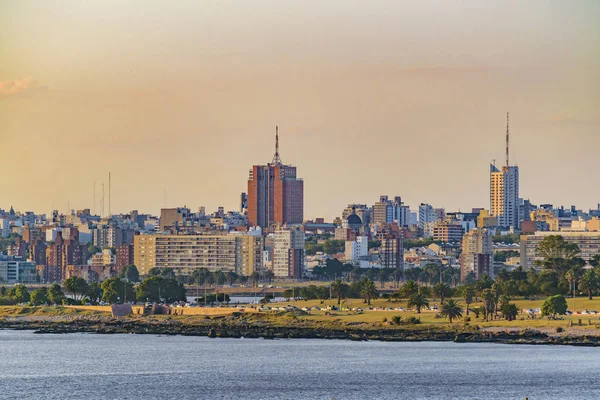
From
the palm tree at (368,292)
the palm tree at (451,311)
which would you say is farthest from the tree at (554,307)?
the palm tree at (368,292)

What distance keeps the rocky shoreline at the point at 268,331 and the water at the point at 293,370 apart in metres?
3.29

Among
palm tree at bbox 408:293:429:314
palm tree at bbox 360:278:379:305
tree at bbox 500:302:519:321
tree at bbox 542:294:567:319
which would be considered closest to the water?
tree at bbox 500:302:519:321

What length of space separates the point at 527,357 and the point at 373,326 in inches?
1268

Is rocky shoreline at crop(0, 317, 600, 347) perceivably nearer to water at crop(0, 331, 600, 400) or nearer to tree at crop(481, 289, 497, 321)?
water at crop(0, 331, 600, 400)

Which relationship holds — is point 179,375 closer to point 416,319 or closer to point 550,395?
point 550,395

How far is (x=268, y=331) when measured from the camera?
494 feet

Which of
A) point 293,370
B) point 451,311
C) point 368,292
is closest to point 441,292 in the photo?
point 368,292

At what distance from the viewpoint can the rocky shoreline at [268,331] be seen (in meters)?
133

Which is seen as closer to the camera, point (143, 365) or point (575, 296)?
point (143, 365)

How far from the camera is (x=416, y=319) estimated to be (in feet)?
492

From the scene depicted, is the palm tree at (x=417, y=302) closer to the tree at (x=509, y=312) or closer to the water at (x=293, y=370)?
the tree at (x=509, y=312)

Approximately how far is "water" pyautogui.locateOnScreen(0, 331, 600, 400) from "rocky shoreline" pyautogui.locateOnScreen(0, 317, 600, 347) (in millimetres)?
3292

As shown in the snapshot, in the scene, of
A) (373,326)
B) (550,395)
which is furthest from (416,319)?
(550,395)

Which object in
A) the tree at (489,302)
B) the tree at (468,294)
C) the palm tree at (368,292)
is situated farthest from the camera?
the palm tree at (368,292)
